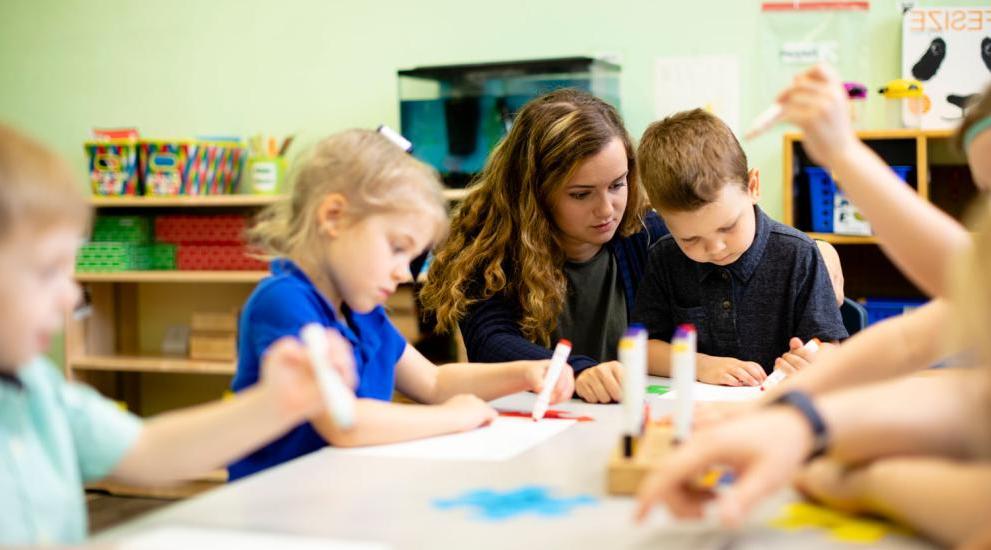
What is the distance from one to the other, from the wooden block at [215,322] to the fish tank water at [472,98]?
0.90 meters

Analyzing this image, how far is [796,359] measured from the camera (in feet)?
5.22

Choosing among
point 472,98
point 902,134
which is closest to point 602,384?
point 902,134

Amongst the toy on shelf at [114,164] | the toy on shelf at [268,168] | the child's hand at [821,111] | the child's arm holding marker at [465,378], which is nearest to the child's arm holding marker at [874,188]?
the child's hand at [821,111]

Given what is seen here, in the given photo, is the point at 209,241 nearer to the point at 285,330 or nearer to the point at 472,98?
the point at 472,98

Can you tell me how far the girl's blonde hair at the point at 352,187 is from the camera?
1251 millimetres

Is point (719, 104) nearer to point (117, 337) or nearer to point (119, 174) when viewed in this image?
point (119, 174)

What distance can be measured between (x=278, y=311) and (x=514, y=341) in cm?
64

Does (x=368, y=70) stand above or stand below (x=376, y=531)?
above

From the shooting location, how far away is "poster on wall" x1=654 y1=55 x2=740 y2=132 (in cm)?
330

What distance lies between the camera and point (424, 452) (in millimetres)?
1138

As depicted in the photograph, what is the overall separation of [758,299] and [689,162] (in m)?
0.30

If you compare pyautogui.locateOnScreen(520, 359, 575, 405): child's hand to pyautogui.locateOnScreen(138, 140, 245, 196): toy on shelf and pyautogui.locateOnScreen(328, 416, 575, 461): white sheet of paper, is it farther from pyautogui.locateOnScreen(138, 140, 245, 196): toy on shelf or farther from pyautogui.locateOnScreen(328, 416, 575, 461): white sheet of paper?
pyautogui.locateOnScreen(138, 140, 245, 196): toy on shelf

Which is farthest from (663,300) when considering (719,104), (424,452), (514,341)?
(719,104)

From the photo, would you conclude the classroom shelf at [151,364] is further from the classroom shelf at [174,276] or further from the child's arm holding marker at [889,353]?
the child's arm holding marker at [889,353]
